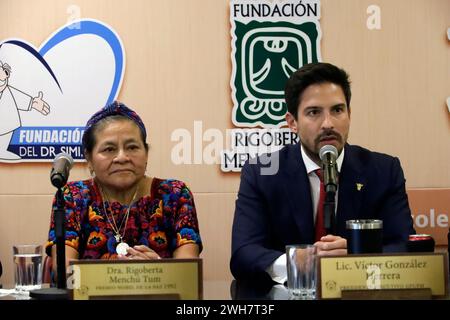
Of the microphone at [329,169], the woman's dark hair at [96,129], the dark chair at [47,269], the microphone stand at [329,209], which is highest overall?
the woman's dark hair at [96,129]

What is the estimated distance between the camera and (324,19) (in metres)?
3.47

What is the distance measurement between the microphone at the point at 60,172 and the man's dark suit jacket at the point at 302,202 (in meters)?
0.77

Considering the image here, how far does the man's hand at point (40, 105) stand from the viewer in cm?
345

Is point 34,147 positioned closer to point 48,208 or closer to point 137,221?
point 48,208

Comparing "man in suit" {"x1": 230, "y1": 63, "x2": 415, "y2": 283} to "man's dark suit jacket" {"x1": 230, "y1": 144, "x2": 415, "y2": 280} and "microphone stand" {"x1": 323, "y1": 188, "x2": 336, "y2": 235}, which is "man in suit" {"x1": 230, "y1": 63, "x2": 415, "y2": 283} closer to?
"man's dark suit jacket" {"x1": 230, "y1": 144, "x2": 415, "y2": 280}

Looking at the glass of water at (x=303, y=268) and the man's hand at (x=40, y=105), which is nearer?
the glass of water at (x=303, y=268)

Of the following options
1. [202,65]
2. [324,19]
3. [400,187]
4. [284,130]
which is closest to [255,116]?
[284,130]

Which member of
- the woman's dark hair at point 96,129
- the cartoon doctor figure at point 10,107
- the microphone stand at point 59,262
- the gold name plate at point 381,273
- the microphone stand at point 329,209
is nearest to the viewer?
the gold name plate at point 381,273

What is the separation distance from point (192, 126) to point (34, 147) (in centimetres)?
82

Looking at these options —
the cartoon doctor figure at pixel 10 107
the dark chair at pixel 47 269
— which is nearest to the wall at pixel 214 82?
the cartoon doctor figure at pixel 10 107

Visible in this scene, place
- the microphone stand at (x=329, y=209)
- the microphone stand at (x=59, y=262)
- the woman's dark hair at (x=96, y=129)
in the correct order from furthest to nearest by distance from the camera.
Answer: the woman's dark hair at (x=96, y=129)
the microphone stand at (x=329, y=209)
the microphone stand at (x=59, y=262)

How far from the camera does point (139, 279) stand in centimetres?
156

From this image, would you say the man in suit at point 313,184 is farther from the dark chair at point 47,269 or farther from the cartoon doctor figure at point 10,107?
the cartoon doctor figure at point 10,107

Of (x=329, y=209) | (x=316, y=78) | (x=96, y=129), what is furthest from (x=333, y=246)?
(x=96, y=129)
